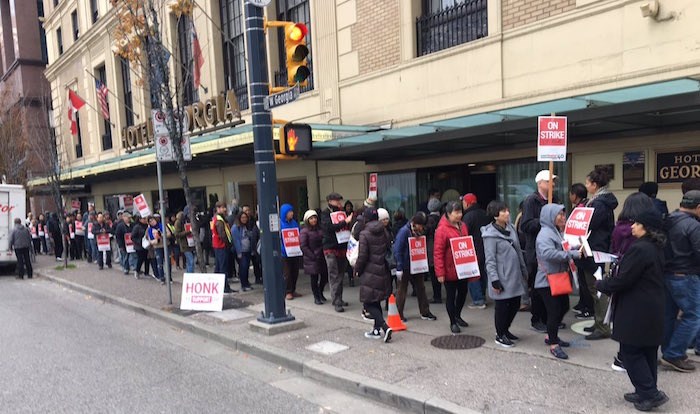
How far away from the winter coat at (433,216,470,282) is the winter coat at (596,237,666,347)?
8.54 ft

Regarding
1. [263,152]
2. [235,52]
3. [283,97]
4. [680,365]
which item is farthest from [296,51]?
[235,52]

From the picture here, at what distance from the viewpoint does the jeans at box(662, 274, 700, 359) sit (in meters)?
4.66

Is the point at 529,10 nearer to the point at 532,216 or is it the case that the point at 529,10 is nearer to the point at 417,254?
the point at 532,216

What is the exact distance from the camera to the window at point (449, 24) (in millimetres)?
9602

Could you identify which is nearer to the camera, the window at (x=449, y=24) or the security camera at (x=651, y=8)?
the security camera at (x=651, y=8)

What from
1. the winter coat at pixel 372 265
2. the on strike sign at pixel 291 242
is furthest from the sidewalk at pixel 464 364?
the on strike sign at pixel 291 242

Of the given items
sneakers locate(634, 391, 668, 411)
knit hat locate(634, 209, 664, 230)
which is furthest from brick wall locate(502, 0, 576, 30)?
Answer: sneakers locate(634, 391, 668, 411)

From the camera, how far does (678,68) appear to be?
676 centimetres

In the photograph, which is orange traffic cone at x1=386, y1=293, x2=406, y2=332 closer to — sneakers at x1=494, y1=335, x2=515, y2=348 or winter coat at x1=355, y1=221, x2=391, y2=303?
winter coat at x1=355, y1=221, x2=391, y2=303

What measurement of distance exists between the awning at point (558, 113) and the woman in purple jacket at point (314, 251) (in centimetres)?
183

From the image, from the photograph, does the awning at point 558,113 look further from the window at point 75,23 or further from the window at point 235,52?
the window at point 75,23

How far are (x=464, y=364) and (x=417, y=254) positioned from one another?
2.15 metres

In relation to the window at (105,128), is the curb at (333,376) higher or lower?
lower

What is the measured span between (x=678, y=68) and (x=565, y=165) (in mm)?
2131
